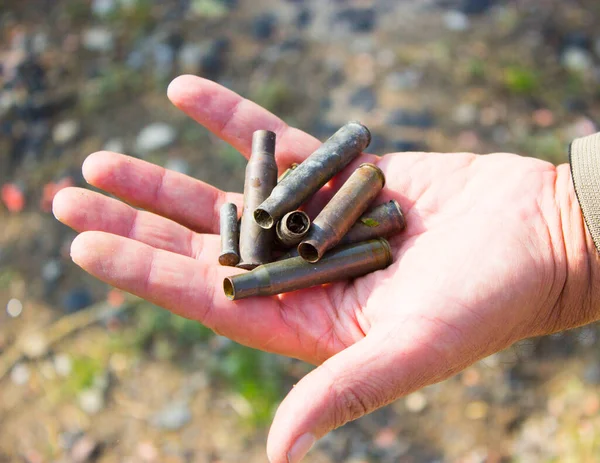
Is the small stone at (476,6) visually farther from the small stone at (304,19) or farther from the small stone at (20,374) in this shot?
the small stone at (20,374)

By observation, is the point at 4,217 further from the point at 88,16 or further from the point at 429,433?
the point at 429,433

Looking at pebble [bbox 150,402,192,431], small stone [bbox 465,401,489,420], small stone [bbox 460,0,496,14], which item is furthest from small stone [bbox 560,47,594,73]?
pebble [bbox 150,402,192,431]

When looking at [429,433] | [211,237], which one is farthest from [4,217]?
[429,433]

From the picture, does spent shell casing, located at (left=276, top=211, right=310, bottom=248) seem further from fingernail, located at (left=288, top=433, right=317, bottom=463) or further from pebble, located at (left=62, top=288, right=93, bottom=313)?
pebble, located at (left=62, top=288, right=93, bottom=313)

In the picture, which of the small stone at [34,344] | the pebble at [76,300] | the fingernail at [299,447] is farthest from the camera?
the pebble at [76,300]

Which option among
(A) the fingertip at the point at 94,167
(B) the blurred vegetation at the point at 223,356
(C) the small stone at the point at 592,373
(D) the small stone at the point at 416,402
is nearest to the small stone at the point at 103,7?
(B) the blurred vegetation at the point at 223,356
